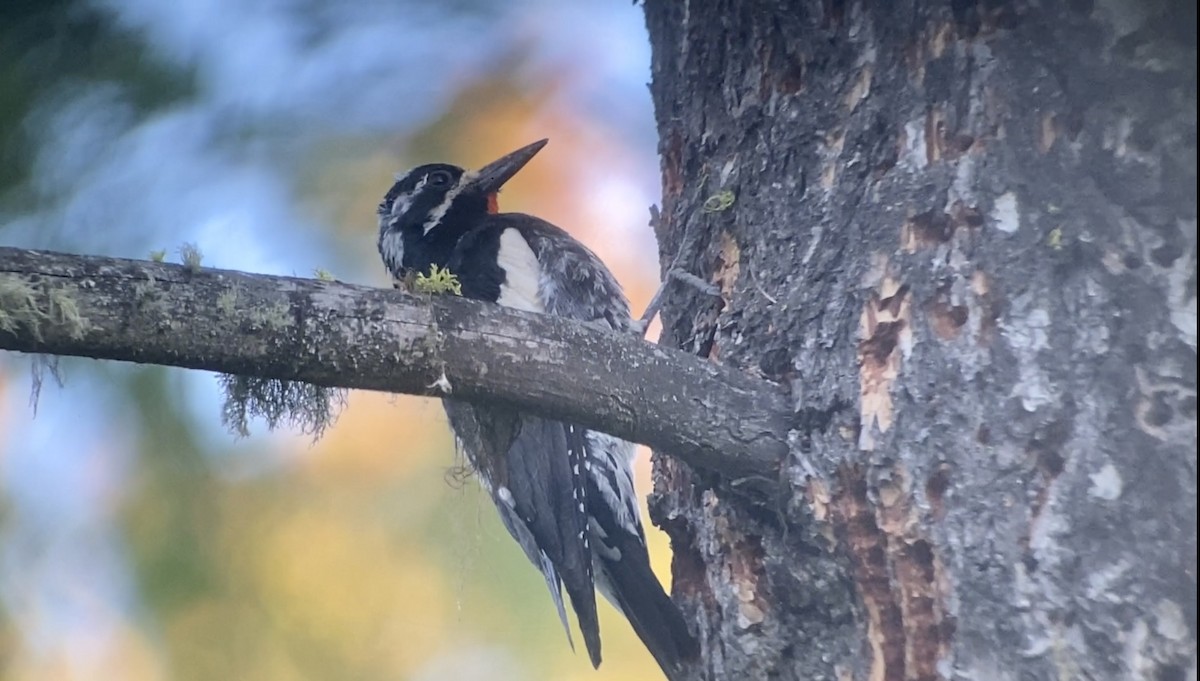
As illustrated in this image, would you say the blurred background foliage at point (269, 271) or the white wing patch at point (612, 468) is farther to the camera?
the white wing patch at point (612, 468)

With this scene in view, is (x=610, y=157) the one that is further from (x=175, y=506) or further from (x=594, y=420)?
(x=175, y=506)

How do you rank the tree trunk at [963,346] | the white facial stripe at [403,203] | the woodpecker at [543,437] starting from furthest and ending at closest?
the white facial stripe at [403,203]
the woodpecker at [543,437]
the tree trunk at [963,346]

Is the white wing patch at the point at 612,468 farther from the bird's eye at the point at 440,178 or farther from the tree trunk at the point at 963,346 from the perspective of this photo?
the bird's eye at the point at 440,178

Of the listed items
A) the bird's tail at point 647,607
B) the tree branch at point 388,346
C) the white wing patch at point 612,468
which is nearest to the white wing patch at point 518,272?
the white wing patch at point 612,468

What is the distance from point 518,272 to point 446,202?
0.69ft

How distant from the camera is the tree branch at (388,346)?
3.20 ft

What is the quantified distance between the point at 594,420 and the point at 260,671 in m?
0.76

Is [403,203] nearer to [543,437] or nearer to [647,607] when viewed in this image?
[543,437]

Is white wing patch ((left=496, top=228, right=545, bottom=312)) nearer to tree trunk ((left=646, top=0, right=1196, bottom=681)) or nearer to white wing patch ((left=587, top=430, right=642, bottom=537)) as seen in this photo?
white wing patch ((left=587, top=430, right=642, bottom=537))

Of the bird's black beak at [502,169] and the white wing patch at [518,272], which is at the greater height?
the bird's black beak at [502,169]

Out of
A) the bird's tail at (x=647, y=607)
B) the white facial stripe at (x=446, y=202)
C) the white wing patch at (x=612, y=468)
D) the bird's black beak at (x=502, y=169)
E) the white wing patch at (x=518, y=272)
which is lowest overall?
the bird's tail at (x=647, y=607)

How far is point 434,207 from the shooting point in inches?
72.9

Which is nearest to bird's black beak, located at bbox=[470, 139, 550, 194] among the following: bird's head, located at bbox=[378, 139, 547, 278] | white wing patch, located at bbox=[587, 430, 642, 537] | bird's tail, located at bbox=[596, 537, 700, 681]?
bird's head, located at bbox=[378, 139, 547, 278]

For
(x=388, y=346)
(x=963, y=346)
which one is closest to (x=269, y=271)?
(x=388, y=346)
